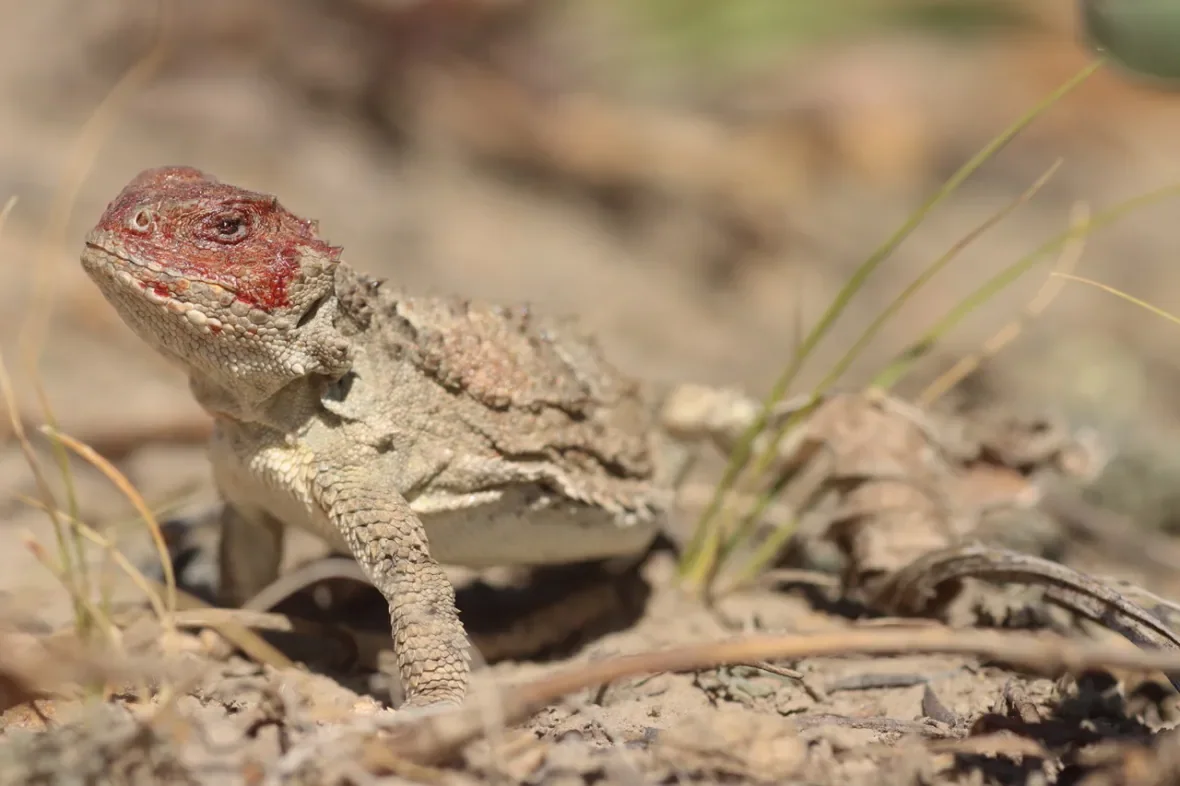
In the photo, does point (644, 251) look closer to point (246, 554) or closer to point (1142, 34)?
point (246, 554)

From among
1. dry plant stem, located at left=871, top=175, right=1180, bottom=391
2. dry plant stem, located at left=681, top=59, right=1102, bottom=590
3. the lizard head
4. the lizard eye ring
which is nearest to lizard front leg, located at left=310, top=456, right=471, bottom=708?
the lizard head

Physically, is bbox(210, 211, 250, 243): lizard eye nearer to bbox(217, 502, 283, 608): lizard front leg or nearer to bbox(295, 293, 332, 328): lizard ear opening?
bbox(295, 293, 332, 328): lizard ear opening

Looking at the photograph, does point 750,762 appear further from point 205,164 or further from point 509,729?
point 205,164

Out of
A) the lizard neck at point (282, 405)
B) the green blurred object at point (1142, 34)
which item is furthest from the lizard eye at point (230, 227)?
the green blurred object at point (1142, 34)

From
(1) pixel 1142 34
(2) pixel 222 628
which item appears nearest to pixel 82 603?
(2) pixel 222 628

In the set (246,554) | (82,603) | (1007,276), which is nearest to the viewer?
(82,603)

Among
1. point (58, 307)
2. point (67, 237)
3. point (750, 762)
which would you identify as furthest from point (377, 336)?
point (67, 237)

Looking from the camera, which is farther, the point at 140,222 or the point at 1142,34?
the point at 1142,34

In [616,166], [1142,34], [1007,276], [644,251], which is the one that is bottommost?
[644,251]
